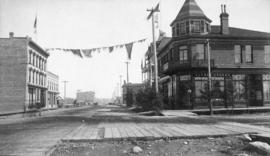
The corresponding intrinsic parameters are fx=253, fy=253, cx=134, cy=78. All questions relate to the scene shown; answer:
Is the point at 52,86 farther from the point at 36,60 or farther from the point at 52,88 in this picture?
the point at 36,60

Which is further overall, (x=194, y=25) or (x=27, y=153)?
(x=194, y=25)

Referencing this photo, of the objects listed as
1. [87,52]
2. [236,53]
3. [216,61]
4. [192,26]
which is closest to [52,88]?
[192,26]

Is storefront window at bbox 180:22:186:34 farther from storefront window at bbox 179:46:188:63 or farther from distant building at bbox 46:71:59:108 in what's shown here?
distant building at bbox 46:71:59:108

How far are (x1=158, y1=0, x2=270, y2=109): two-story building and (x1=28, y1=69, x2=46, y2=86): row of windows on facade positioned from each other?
81.7 ft

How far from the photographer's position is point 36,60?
47062mm

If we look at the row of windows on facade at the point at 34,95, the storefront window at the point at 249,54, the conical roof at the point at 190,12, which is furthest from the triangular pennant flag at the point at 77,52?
the row of windows on facade at the point at 34,95

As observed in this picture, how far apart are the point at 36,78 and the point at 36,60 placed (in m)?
3.34

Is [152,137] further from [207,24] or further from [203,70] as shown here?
[207,24]

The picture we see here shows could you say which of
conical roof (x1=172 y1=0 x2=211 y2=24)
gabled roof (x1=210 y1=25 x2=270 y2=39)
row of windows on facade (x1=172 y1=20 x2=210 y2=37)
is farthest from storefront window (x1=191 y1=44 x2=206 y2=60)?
conical roof (x1=172 y1=0 x2=211 y2=24)

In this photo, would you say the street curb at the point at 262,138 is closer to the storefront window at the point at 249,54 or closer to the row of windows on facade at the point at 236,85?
the row of windows on facade at the point at 236,85

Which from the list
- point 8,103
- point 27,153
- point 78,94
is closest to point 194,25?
point 27,153

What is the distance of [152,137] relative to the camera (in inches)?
287

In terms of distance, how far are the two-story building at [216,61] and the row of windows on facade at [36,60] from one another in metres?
24.8

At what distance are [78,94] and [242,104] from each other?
543ft
